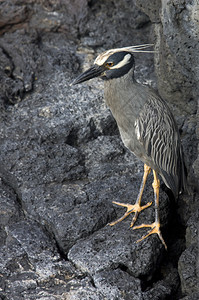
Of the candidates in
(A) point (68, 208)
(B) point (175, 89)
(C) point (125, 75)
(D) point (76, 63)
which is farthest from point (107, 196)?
(D) point (76, 63)

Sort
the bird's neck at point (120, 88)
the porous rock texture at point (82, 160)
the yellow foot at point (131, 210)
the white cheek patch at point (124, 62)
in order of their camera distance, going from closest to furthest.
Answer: the porous rock texture at point (82, 160), the white cheek patch at point (124, 62), the bird's neck at point (120, 88), the yellow foot at point (131, 210)

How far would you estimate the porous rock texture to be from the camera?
375cm

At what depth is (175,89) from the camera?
4.91 m

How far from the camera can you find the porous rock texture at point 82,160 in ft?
12.3

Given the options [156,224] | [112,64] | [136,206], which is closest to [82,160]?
[136,206]

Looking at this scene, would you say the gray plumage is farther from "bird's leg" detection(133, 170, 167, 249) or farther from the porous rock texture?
the porous rock texture

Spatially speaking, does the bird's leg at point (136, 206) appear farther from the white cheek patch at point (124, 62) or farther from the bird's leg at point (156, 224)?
the white cheek patch at point (124, 62)

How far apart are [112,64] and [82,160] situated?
111 centimetres

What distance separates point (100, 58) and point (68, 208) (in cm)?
124

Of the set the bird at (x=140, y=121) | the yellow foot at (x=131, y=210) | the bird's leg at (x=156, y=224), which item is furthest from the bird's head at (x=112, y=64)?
the yellow foot at (x=131, y=210)

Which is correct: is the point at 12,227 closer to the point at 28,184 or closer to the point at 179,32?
the point at 28,184

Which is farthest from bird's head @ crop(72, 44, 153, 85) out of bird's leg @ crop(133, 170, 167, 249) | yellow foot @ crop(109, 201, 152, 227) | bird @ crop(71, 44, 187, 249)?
yellow foot @ crop(109, 201, 152, 227)

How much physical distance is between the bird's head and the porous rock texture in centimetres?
71

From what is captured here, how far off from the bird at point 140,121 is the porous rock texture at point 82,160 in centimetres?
18
